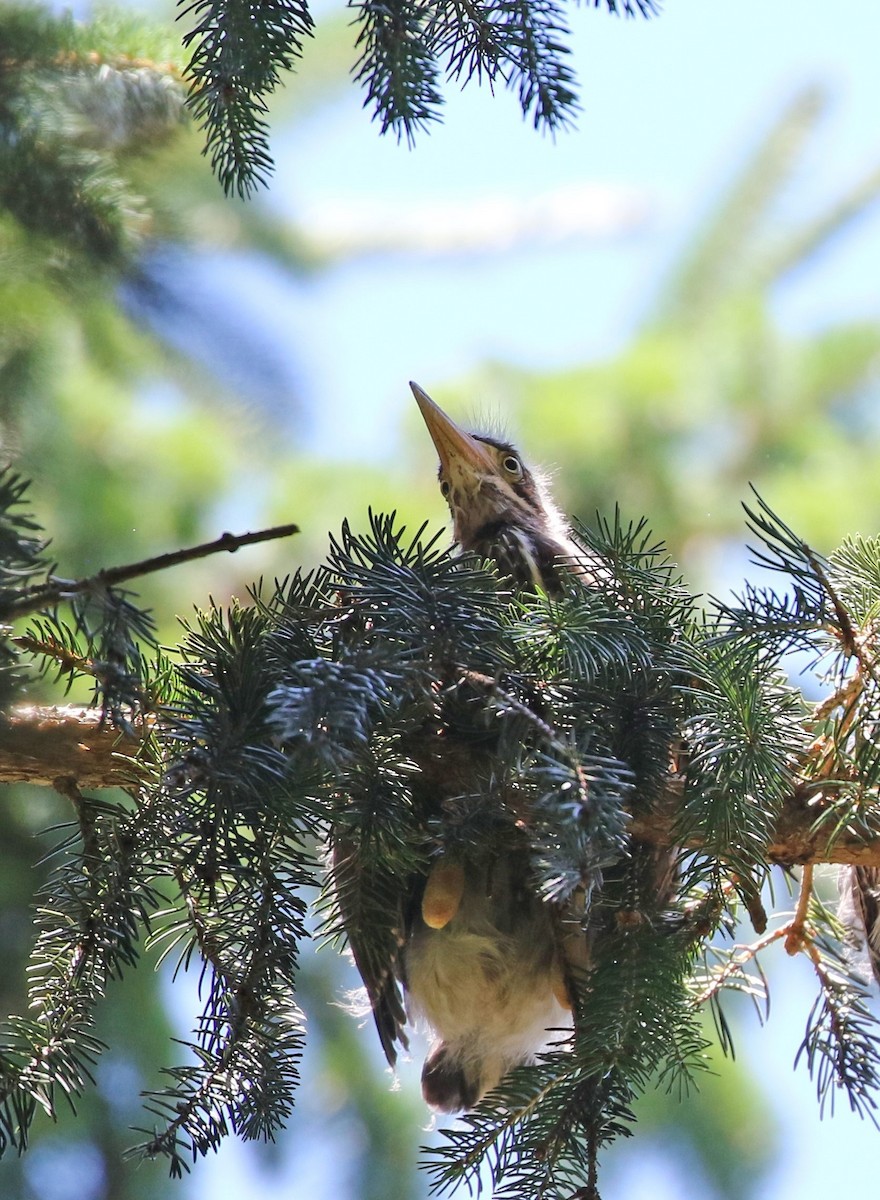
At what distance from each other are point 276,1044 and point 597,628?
20.2 inches

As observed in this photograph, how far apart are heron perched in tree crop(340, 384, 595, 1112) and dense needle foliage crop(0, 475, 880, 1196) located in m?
0.18

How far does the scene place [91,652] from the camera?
3.42 feet

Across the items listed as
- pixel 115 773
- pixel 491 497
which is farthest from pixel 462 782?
pixel 491 497

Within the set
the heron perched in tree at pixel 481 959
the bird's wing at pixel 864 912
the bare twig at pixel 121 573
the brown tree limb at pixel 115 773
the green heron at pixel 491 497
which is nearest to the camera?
the bare twig at pixel 121 573

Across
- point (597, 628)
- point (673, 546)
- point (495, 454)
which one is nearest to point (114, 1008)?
point (495, 454)

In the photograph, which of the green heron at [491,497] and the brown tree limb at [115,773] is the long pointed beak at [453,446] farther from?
the brown tree limb at [115,773]

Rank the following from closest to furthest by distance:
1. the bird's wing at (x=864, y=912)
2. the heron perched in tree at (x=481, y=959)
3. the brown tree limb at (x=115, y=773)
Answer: the brown tree limb at (x=115, y=773)
the heron perched in tree at (x=481, y=959)
the bird's wing at (x=864, y=912)

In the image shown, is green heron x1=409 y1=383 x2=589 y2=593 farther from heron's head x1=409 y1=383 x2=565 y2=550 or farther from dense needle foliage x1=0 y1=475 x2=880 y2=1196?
dense needle foliage x1=0 y1=475 x2=880 y2=1196

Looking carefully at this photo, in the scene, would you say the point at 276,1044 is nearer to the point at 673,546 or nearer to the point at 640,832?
the point at 640,832

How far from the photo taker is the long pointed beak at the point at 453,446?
2342 mm

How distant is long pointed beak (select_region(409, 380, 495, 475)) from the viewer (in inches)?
92.2

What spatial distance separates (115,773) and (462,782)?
418 mm

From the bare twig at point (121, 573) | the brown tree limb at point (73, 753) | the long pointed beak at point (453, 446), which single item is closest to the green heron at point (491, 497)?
the long pointed beak at point (453, 446)

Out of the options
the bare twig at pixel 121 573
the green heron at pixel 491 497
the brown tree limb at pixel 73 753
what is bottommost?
the bare twig at pixel 121 573
